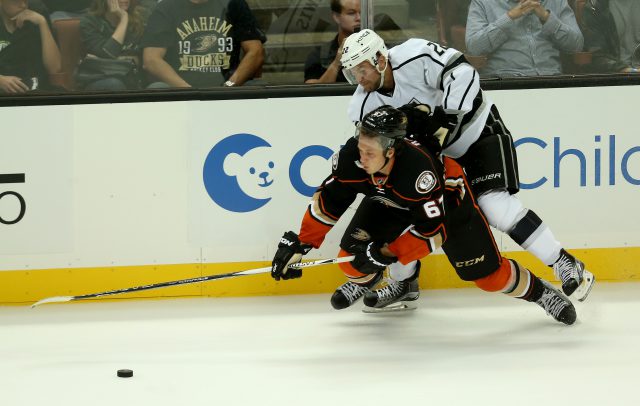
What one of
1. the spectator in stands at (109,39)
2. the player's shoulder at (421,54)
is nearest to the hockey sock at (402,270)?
the player's shoulder at (421,54)

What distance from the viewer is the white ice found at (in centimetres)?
341

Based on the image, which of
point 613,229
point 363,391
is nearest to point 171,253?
point 363,391

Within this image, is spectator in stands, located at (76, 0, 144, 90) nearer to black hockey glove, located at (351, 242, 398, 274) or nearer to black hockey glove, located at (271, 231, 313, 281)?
black hockey glove, located at (271, 231, 313, 281)

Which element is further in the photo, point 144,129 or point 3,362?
point 144,129

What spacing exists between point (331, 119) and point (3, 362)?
1856 mm

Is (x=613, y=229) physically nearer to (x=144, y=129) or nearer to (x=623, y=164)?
(x=623, y=164)

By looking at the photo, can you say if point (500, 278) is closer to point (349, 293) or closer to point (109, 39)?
point (349, 293)

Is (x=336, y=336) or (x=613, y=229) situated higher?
(x=613, y=229)

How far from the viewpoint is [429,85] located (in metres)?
4.32

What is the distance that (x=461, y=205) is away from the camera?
412 centimetres

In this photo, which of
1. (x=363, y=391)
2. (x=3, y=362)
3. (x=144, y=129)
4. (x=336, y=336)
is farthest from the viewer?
(x=144, y=129)

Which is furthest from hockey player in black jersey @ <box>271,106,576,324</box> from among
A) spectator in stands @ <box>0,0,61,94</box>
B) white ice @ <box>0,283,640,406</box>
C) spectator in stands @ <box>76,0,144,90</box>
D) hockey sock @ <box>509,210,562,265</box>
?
spectator in stands @ <box>0,0,61,94</box>

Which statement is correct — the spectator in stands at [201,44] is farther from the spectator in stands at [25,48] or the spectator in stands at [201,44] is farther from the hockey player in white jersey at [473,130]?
the hockey player in white jersey at [473,130]

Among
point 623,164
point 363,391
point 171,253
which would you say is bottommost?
point 363,391
